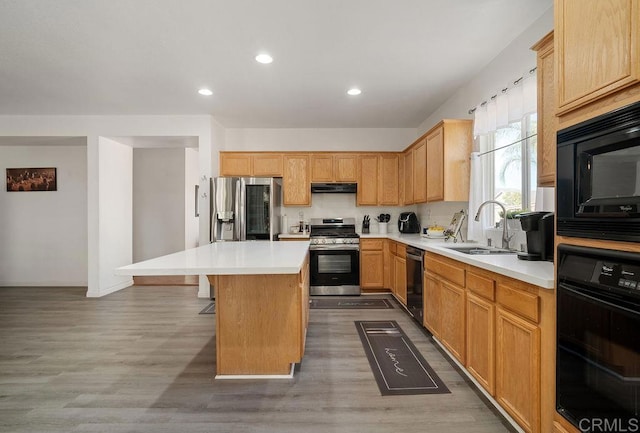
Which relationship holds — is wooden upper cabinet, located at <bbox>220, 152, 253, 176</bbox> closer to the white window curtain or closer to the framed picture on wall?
the framed picture on wall

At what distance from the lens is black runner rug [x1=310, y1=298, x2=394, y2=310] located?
13.1ft

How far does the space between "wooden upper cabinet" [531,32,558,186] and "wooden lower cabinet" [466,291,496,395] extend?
34.1 inches

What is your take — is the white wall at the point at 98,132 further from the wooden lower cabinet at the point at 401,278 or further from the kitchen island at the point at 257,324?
the wooden lower cabinet at the point at 401,278

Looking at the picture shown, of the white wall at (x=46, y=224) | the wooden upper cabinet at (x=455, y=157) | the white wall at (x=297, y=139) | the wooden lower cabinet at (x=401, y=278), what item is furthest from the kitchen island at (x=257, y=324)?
the white wall at (x=46, y=224)

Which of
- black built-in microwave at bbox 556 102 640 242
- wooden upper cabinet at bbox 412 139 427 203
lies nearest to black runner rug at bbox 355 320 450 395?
black built-in microwave at bbox 556 102 640 242

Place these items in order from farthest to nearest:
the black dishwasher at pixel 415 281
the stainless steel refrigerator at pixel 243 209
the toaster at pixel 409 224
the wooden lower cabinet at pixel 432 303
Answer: the toaster at pixel 409 224
the stainless steel refrigerator at pixel 243 209
the black dishwasher at pixel 415 281
the wooden lower cabinet at pixel 432 303

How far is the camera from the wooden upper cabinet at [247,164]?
4.89 meters

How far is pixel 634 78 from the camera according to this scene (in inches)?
40.8

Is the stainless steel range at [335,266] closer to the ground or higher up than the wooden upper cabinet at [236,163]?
closer to the ground

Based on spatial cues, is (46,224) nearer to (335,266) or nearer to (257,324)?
(335,266)

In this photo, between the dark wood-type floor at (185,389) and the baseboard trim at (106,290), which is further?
the baseboard trim at (106,290)

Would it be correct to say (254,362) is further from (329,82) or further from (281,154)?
(281,154)

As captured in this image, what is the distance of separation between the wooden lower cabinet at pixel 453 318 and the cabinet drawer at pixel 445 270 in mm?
51

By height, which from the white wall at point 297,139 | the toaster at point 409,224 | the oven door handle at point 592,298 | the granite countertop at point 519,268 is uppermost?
the white wall at point 297,139
